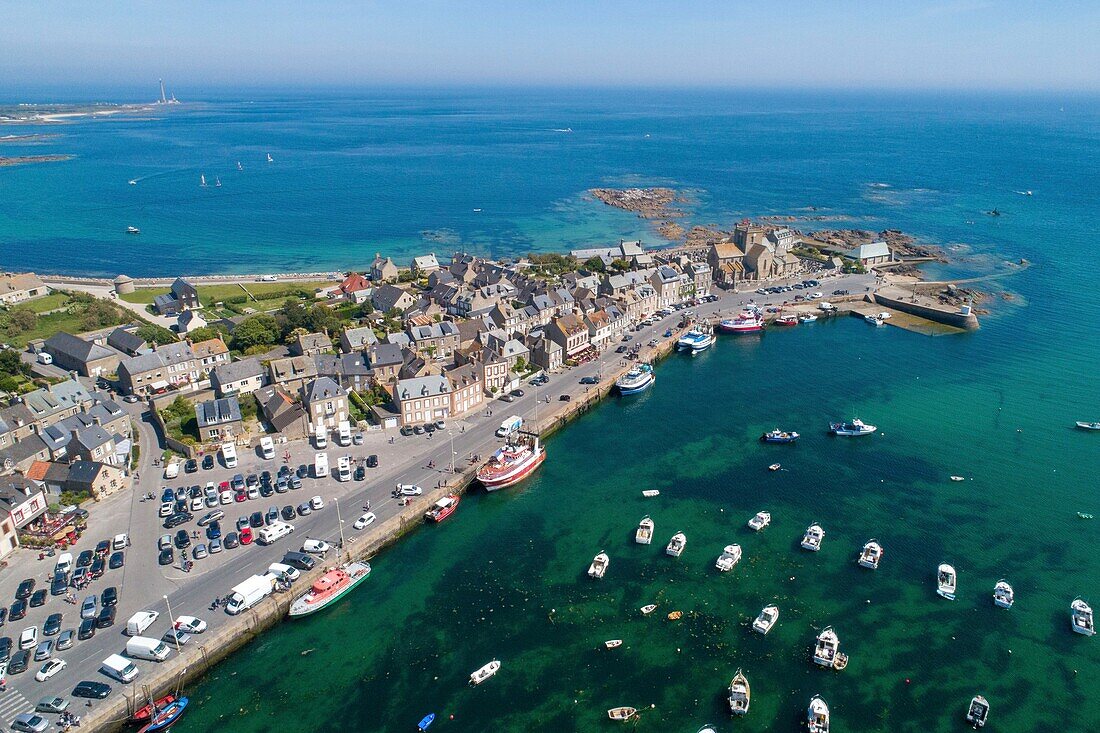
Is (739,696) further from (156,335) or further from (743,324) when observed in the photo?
(156,335)

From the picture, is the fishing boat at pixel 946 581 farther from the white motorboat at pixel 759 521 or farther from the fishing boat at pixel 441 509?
the fishing boat at pixel 441 509

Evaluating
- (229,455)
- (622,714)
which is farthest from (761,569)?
(229,455)

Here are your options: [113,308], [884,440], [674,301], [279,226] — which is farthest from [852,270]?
[279,226]

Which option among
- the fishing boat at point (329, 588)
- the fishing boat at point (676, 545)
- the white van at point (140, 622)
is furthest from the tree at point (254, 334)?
the fishing boat at point (676, 545)

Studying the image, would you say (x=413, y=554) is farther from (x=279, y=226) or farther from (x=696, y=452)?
(x=279, y=226)

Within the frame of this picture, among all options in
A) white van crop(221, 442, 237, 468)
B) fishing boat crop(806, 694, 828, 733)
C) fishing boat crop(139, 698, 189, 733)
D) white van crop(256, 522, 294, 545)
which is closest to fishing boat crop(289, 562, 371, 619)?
white van crop(256, 522, 294, 545)

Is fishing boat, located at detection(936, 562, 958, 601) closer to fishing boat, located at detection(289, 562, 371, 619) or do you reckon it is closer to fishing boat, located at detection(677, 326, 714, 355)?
fishing boat, located at detection(289, 562, 371, 619)
